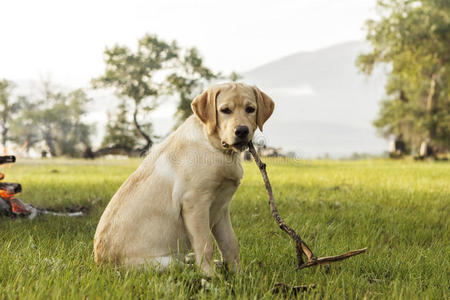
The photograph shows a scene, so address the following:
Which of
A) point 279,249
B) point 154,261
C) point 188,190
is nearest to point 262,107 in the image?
point 188,190

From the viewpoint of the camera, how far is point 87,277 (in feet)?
9.50

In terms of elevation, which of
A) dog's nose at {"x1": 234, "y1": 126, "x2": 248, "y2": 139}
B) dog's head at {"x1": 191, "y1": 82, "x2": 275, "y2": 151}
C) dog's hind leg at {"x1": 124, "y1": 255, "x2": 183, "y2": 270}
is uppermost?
dog's head at {"x1": 191, "y1": 82, "x2": 275, "y2": 151}

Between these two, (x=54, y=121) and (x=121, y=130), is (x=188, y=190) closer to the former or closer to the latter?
(x=121, y=130)

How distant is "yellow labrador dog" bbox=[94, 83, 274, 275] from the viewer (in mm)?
3083

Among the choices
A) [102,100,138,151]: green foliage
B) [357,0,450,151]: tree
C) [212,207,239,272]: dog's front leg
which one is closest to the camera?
[212,207,239,272]: dog's front leg

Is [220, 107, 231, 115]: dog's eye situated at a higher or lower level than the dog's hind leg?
higher

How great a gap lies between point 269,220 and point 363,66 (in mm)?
28342

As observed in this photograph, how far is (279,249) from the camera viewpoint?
4.20 meters

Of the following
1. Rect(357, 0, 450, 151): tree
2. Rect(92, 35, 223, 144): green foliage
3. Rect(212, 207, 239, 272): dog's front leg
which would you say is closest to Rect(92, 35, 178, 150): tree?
Rect(92, 35, 223, 144): green foliage

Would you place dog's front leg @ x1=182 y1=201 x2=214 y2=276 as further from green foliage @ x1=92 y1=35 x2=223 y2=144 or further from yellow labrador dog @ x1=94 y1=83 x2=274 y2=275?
green foliage @ x1=92 y1=35 x2=223 y2=144

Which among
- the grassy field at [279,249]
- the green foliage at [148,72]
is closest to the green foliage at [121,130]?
the green foliage at [148,72]

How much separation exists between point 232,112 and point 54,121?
2146 inches

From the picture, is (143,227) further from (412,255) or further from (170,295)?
(412,255)

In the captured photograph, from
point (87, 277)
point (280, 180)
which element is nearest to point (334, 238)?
point (87, 277)
